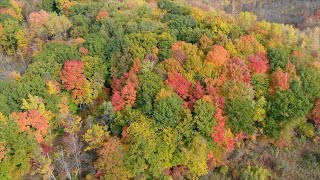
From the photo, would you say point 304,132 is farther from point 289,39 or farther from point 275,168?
point 289,39

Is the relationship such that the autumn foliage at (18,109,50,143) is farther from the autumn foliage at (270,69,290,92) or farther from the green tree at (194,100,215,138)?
the autumn foliage at (270,69,290,92)

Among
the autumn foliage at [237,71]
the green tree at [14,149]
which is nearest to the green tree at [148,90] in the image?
the autumn foliage at [237,71]

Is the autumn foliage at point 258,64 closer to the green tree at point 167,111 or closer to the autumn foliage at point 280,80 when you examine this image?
the autumn foliage at point 280,80

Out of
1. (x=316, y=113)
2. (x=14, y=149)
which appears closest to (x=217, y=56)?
(x=316, y=113)

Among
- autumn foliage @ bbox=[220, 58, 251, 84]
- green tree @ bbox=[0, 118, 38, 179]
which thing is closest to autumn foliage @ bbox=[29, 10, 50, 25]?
green tree @ bbox=[0, 118, 38, 179]

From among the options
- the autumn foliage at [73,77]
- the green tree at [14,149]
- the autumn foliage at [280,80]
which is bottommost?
the green tree at [14,149]

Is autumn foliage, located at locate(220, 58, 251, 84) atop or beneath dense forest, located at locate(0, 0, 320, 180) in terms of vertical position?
atop

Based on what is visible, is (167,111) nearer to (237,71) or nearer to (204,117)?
(204,117)

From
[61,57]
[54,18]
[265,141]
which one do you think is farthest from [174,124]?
[54,18]

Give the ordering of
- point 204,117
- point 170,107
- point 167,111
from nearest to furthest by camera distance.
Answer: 1. point 167,111
2. point 204,117
3. point 170,107

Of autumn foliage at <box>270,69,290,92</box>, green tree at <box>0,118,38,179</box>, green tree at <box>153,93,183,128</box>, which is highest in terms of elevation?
autumn foliage at <box>270,69,290,92</box>
